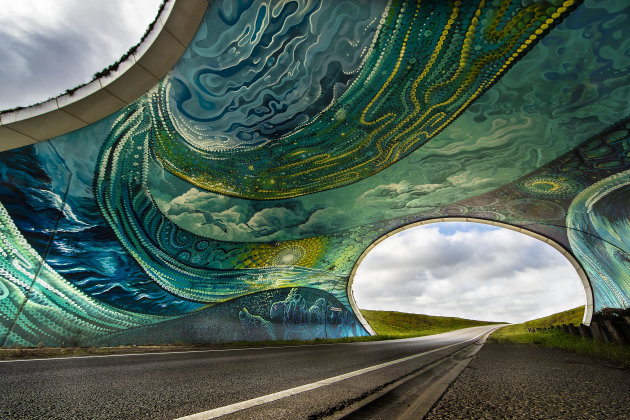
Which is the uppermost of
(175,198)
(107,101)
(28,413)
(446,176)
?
(446,176)

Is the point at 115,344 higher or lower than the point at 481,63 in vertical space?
lower

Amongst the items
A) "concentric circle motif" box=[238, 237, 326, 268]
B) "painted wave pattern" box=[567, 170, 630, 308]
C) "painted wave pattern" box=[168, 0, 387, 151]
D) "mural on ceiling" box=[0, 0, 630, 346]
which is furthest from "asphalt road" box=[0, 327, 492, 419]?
"painted wave pattern" box=[567, 170, 630, 308]

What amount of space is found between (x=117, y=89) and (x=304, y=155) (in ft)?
14.8

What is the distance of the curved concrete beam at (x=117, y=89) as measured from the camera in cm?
518

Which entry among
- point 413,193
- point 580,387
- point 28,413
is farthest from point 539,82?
point 28,413

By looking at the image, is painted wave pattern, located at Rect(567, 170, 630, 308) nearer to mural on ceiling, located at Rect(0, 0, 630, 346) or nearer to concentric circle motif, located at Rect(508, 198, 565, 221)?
mural on ceiling, located at Rect(0, 0, 630, 346)

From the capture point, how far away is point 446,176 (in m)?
9.92

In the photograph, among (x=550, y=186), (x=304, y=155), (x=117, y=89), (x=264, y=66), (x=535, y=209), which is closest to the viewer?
(x=117, y=89)

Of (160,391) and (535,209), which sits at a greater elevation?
(535,209)

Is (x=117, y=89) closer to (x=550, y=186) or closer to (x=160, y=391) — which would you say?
(x=160, y=391)

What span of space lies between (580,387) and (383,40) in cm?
573

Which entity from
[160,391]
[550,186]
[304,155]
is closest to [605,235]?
[550,186]

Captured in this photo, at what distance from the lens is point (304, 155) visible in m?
8.46

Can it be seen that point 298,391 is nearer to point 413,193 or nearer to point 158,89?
point 158,89
